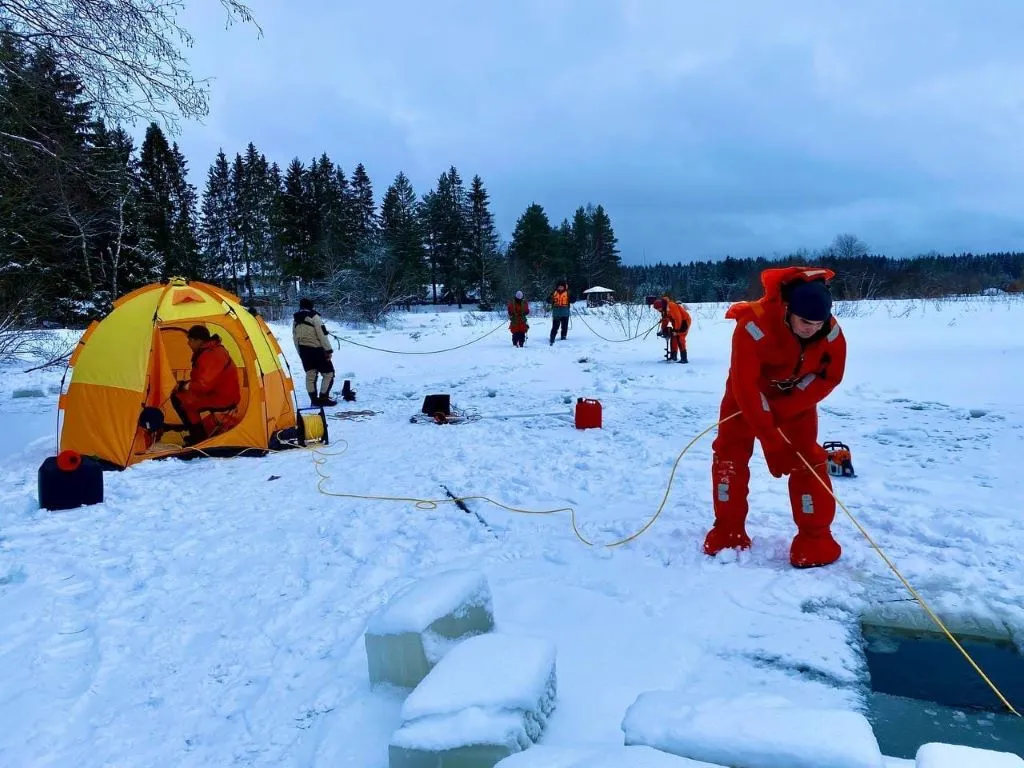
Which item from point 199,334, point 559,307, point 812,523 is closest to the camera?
point 812,523

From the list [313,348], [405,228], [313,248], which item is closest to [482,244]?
[405,228]

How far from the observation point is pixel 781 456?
12.2ft

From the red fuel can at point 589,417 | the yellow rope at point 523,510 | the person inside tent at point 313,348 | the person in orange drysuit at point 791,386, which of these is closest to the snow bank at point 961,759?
the person in orange drysuit at point 791,386

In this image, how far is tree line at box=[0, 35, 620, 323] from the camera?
19.8m

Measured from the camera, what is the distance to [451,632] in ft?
8.83

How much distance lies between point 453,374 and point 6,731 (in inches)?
427

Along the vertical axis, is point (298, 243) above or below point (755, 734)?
above

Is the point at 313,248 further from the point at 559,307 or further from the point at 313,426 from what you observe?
the point at 313,426

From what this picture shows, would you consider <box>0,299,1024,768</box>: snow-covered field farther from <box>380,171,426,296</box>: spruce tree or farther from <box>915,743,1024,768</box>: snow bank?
<box>380,171,426,296</box>: spruce tree

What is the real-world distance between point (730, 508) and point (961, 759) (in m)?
2.29

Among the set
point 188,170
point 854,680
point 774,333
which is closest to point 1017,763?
point 854,680

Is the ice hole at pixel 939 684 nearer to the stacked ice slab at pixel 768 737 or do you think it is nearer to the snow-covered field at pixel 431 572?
the snow-covered field at pixel 431 572

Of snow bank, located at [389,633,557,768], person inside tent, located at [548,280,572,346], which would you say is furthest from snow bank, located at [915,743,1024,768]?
person inside tent, located at [548,280,572,346]

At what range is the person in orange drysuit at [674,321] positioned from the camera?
1285 centimetres
